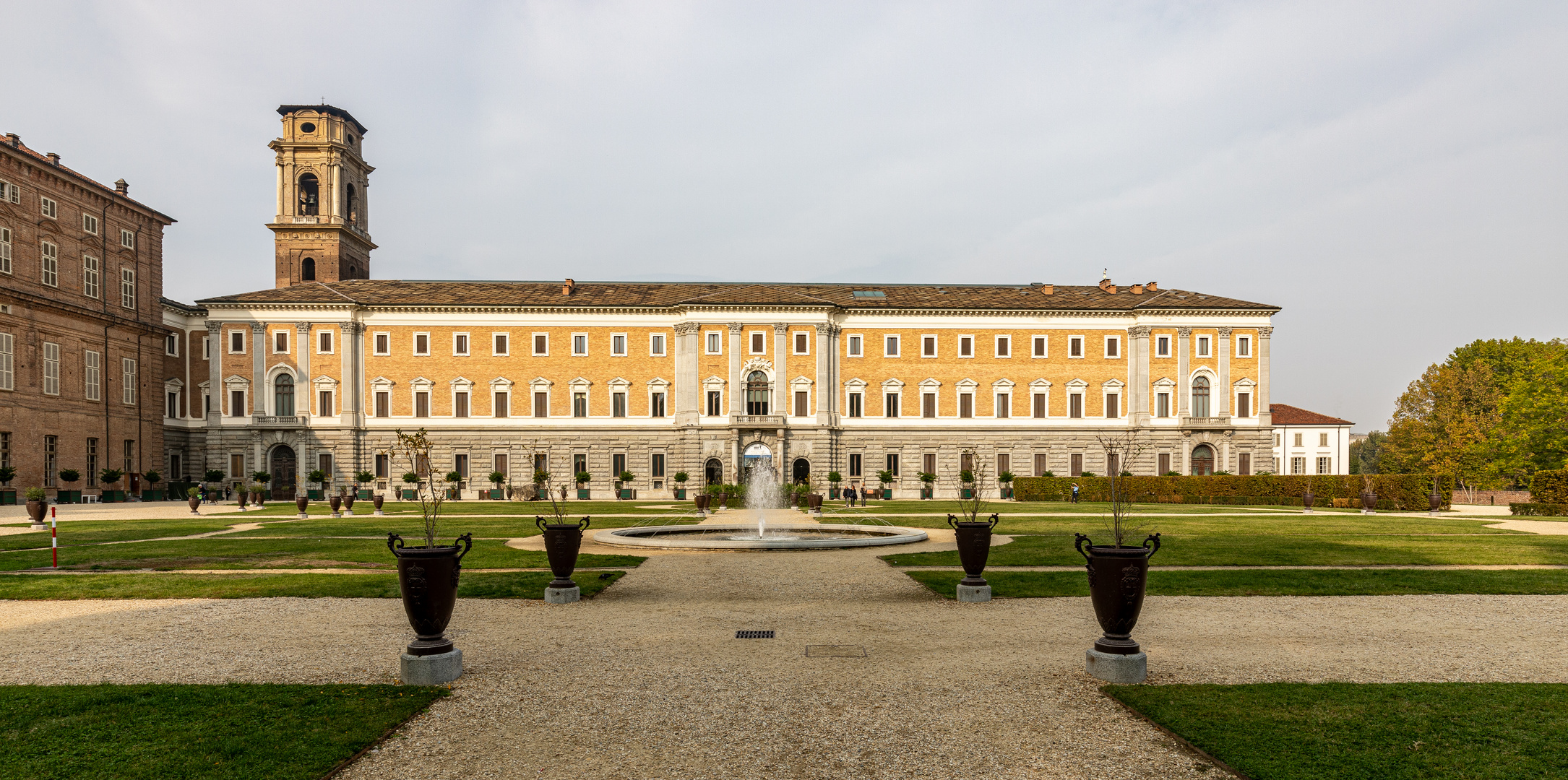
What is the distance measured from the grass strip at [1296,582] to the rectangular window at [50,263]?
54.2 metres

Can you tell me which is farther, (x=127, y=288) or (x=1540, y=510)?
(x=127, y=288)

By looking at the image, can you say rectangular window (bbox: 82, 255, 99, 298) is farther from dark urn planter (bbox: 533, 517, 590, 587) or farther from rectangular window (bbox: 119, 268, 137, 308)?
dark urn planter (bbox: 533, 517, 590, 587)

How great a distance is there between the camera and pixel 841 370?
5778 cm

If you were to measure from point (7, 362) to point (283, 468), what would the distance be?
14.8m

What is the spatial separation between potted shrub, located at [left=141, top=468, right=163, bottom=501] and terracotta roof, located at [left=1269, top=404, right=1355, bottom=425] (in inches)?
3530

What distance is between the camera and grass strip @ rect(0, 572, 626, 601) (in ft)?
44.7

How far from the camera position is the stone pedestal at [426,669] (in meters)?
8.10

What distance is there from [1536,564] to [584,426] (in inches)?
1898

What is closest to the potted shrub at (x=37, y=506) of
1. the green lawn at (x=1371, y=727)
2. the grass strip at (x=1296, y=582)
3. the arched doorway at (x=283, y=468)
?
the grass strip at (x=1296, y=582)

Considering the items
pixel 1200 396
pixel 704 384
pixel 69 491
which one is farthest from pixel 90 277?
pixel 1200 396

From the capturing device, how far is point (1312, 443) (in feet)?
279

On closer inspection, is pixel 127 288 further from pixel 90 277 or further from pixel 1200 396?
pixel 1200 396

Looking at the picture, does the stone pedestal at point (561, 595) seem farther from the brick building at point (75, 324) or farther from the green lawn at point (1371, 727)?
the brick building at point (75, 324)

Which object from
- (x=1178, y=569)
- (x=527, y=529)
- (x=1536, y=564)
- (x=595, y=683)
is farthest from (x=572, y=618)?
(x=1536, y=564)
